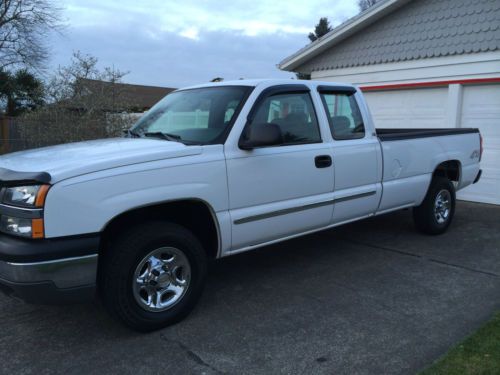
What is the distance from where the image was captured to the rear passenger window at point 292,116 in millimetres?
4422

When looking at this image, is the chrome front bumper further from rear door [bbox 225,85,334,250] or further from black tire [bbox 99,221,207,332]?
rear door [bbox 225,85,334,250]

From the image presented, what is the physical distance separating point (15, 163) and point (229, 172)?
1.64m

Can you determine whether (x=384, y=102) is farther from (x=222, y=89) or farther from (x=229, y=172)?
(x=229, y=172)

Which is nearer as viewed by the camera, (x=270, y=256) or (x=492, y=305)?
(x=492, y=305)

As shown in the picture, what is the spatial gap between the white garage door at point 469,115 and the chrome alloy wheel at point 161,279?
714 centimetres

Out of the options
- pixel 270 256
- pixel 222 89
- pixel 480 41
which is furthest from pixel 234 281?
pixel 480 41

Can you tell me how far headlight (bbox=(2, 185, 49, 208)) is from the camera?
3.04 metres

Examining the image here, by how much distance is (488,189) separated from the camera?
351 inches

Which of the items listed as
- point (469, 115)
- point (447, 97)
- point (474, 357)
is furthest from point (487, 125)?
point (474, 357)

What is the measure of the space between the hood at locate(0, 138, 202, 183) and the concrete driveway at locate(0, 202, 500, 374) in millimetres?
1329

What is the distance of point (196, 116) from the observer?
442 cm

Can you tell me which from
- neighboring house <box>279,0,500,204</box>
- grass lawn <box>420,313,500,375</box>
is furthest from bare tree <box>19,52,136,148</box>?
grass lawn <box>420,313,500,375</box>

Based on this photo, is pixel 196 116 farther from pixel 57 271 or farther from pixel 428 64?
pixel 428 64

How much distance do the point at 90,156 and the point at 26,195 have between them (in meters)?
0.57
